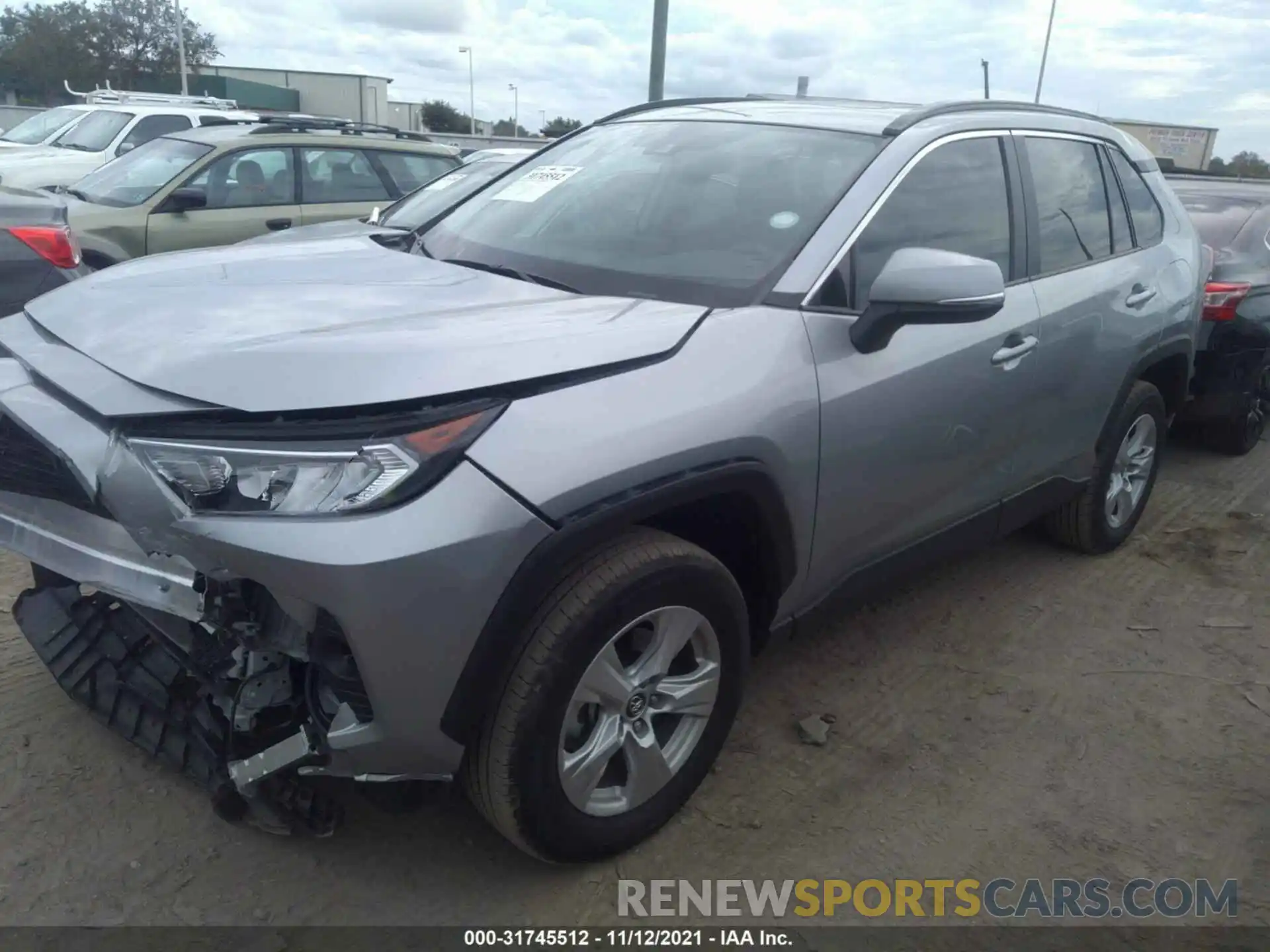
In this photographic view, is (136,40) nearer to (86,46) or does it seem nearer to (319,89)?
(86,46)

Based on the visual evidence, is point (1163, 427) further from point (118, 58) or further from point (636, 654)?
point (118, 58)

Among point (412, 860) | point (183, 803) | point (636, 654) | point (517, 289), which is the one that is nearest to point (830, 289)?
point (517, 289)

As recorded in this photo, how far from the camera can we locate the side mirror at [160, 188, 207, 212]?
7.48 m

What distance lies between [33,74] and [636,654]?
58.6m

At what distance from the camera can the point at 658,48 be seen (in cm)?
948

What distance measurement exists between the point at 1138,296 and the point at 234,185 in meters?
6.52

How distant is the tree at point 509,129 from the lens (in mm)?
51844

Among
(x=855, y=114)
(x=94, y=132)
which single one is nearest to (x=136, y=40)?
(x=94, y=132)

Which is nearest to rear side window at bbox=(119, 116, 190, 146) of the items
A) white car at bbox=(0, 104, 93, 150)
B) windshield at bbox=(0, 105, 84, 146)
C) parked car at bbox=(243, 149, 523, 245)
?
white car at bbox=(0, 104, 93, 150)

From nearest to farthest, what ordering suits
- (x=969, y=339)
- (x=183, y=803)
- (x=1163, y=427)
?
(x=183, y=803), (x=969, y=339), (x=1163, y=427)

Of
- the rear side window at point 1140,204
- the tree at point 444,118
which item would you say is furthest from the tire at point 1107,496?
the tree at point 444,118

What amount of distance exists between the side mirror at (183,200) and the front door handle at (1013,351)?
6277 millimetres

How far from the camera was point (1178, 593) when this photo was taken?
4348mm

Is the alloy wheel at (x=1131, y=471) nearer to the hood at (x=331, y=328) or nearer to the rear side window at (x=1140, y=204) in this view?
the rear side window at (x=1140, y=204)
